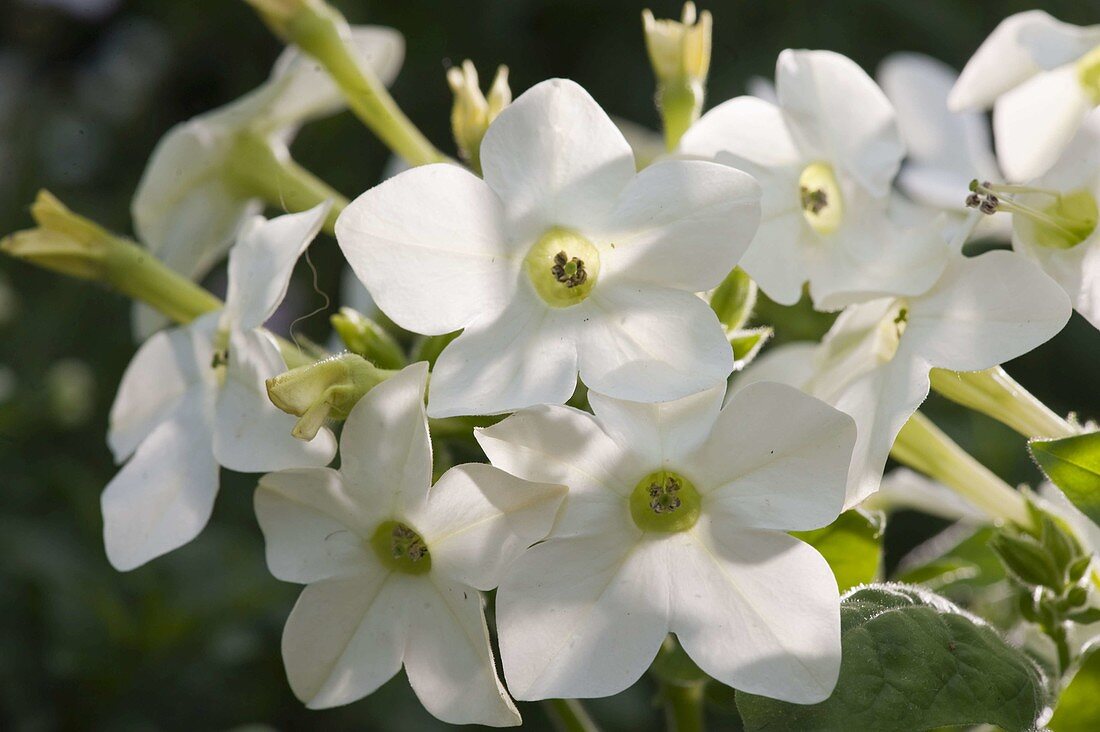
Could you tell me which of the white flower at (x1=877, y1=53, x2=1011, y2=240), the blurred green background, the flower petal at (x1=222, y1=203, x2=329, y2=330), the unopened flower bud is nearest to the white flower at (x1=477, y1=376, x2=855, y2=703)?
the flower petal at (x1=222, y1=203, x2=329, y2=330)

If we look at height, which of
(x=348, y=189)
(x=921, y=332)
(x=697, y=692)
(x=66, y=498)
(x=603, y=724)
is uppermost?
(x=921, y=332)

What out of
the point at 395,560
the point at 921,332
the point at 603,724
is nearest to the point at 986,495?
the point at 921,332

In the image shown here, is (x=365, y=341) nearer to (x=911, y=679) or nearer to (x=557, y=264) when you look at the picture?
(x=557, y=264)

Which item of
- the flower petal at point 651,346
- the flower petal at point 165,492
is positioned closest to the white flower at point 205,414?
the flower petal at point 165,492

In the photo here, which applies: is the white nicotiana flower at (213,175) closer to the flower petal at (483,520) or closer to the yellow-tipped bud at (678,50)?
the yellow-tipped bud at (678,50)

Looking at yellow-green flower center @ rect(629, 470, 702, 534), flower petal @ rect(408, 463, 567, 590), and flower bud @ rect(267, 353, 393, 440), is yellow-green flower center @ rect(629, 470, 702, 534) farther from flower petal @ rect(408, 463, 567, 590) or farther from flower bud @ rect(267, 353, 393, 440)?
flower bud @ rect(267, 353, 393, 440)

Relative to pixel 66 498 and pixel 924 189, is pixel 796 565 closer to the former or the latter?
pixel 924 189

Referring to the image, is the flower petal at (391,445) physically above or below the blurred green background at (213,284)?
above

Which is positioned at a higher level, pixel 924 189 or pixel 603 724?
pixel 924 189
